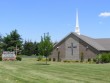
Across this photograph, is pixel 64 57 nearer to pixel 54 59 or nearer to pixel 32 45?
pixel 54 59

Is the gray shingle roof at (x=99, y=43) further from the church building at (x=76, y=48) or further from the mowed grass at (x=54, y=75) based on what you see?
the mowed grass at (x=54, y=75)

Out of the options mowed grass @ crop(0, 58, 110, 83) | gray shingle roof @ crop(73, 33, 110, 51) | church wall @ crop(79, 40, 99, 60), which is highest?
gray shingle roof @ crop(73, 33, 110, 51)

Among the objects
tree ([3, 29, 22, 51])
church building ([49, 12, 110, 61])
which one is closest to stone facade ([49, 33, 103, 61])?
church building ([49, 12, 110, 61])

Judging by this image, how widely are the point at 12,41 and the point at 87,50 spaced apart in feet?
119

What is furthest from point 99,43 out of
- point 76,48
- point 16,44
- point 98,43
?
point 16,44

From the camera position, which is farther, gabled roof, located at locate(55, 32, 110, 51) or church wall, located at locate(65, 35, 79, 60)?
church wall, located at locate(65, 35, 79, 60)

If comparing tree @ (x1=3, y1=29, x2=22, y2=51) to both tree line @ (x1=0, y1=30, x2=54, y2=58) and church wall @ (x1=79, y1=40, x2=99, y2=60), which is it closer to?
tree line @ (x1=0, y1=30, x2=54, y2=58)

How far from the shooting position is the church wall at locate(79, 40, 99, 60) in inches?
2596

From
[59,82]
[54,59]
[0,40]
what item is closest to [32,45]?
[0,40]

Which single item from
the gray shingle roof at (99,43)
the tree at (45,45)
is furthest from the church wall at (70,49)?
the tree at (45,45)

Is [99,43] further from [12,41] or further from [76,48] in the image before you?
[12,41]

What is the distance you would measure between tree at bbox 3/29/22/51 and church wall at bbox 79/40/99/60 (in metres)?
34.1

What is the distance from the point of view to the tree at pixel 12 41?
98.1 m

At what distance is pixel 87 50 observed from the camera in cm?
6712
